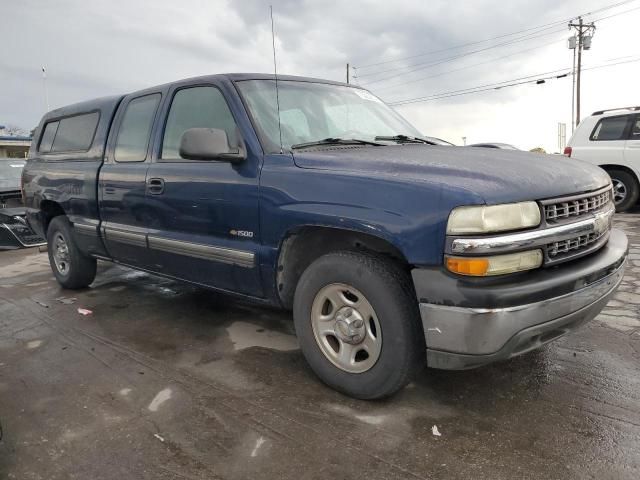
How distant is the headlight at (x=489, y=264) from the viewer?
7.13 ft

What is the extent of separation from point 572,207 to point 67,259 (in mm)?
4838

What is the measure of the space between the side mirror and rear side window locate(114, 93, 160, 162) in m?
1.10

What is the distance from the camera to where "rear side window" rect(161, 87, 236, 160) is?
3.35m

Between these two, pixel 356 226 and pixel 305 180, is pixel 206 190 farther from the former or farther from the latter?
pixel 356 226

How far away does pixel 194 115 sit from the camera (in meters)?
3.61

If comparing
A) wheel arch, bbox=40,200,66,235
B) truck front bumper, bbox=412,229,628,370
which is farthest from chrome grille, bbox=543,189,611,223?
wheel arch, bbox=40,200,66,235

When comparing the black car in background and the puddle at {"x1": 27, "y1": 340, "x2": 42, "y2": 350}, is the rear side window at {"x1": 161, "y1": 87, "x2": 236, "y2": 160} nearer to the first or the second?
the puddle at {"x1": 27, "y1": 340, "x2": 42, "y2": 350}

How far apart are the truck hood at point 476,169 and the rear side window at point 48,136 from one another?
12.8ft

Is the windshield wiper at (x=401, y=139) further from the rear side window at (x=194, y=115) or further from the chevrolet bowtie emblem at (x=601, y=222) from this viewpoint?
the chevrolet bowtie emblem at (x=601, y=222)

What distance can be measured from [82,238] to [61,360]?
176 cm

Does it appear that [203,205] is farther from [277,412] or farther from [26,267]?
[26,267]

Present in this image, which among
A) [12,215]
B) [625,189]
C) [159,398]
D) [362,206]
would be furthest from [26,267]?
[625,189]

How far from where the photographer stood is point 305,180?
9.04ft

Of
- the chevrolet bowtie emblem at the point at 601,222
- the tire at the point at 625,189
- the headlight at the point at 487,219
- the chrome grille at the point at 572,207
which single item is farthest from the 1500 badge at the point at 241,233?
the tire at the point at 625,189
